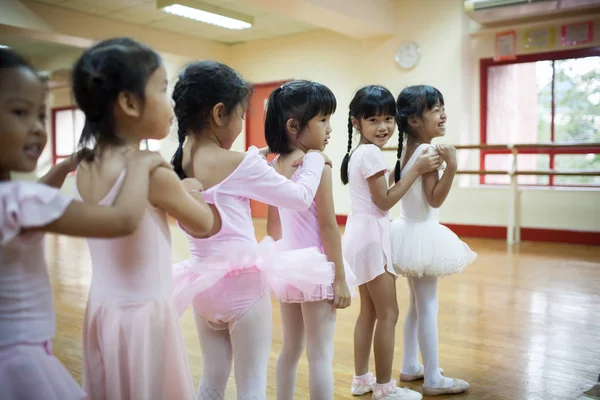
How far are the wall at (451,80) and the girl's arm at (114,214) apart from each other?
525cm

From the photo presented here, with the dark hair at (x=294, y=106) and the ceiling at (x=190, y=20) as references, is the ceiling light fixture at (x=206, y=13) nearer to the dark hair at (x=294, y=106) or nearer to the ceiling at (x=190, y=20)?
the ceiling at (x=190, y=20)

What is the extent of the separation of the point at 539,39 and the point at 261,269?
17.1 ft

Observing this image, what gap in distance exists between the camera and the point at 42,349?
0.80 meters

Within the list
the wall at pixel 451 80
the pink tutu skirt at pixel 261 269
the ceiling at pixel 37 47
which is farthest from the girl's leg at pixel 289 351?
the ceiling at pixel 37 47

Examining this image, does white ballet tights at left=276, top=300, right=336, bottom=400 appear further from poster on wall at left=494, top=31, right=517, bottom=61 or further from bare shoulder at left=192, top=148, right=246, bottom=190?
poster on wall at left=494, top=31, right=517, bottom=61

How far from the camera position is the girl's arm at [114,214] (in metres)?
0.73

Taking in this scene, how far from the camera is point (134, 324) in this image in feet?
2.92

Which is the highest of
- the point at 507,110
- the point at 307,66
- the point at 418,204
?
the point at 307,66

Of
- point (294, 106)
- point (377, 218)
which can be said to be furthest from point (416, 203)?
point (294, 106)

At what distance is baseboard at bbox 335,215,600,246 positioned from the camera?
204 inches

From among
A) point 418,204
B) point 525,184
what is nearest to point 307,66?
point 525,184

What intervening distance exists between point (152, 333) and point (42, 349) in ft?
0.55

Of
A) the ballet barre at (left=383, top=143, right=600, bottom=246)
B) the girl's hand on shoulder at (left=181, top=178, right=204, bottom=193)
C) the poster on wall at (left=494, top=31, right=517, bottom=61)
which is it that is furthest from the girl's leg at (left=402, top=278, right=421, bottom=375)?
the poster on wall at (left=494, top=31, right=517, bottom=61)

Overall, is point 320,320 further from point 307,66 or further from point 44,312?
point 307,66
